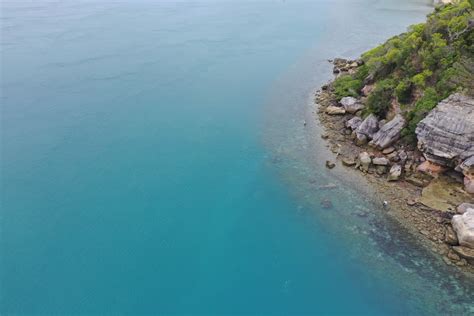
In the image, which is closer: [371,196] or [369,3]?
[371,196]

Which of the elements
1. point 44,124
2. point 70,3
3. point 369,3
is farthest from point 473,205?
point 70,3

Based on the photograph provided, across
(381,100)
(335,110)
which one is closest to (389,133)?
(381,100)

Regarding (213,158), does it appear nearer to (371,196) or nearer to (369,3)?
(371,196)

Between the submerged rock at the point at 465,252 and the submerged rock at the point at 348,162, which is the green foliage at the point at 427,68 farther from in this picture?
the submerged rock at the point at 465,252

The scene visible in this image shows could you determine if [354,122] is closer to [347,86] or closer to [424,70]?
[424,70]

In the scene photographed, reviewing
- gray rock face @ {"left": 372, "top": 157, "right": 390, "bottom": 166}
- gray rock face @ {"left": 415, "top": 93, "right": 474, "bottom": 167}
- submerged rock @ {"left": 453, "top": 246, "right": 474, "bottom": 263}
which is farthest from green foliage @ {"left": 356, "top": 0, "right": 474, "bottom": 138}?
submerged rock @ {"left": 453, "top": 246, "right": 474, "bottom": 263}
